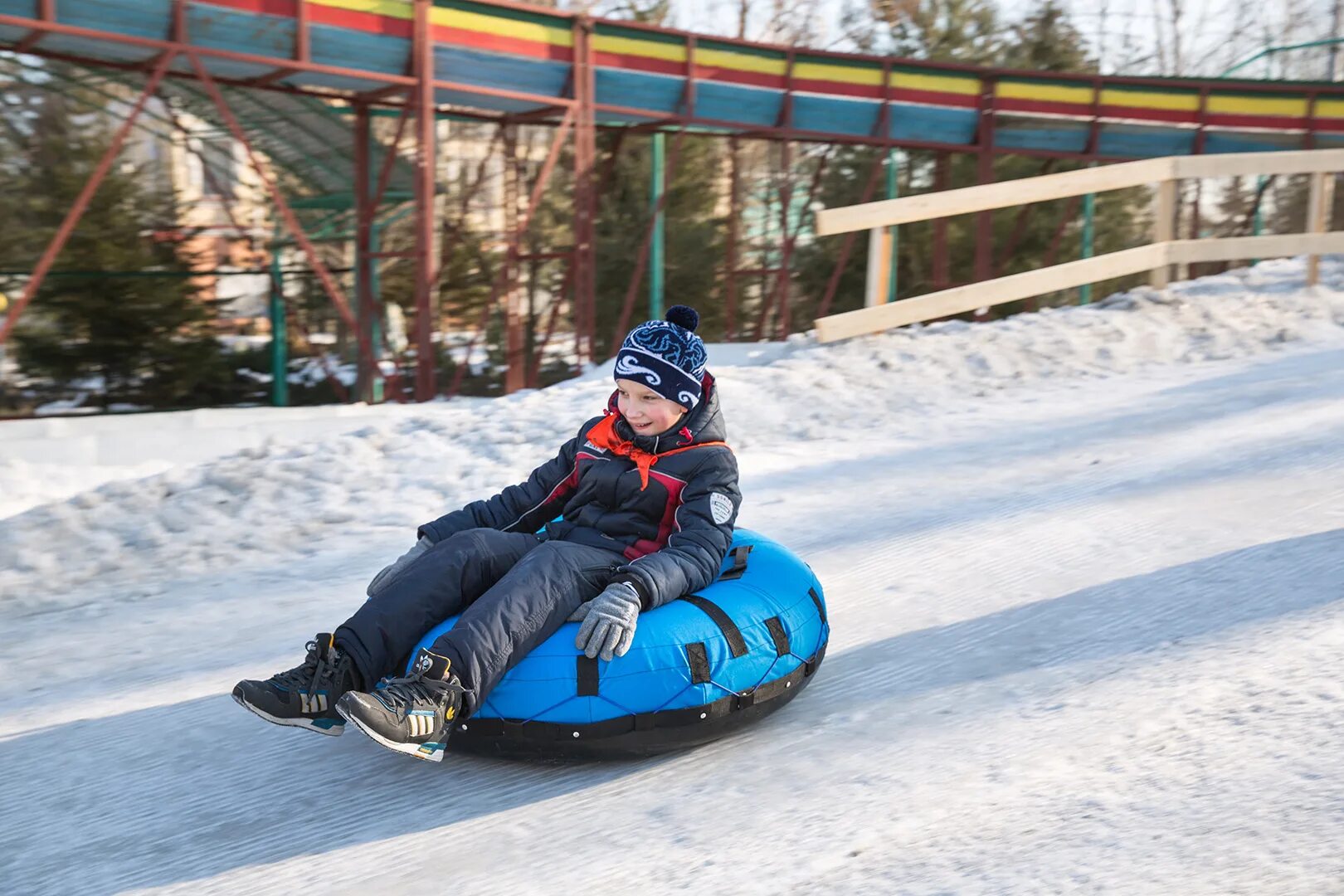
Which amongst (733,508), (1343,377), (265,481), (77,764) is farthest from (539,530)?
(1343,377)

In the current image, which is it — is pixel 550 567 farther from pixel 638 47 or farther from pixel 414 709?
pixel 638 47

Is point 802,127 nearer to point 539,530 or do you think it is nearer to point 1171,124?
point 1171,124

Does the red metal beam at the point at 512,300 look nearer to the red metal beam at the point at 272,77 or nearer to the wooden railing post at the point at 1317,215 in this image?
the red metal beam at the point at 272,77

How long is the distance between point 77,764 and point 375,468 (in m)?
2.85

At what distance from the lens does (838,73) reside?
12656mm

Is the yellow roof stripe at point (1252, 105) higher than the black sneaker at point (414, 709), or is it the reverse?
the yellow roof stripe at point (1252, 105)

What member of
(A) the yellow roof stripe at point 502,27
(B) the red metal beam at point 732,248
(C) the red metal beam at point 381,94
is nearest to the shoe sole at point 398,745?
(A) the yellow roof stripe at point 502,27

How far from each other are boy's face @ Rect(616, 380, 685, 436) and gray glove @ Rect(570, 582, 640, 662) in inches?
21.0

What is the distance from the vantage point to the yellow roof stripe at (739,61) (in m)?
11.7

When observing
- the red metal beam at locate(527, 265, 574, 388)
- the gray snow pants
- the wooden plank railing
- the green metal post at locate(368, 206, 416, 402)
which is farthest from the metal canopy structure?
the gray snow pants

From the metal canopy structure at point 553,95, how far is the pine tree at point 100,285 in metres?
1.05

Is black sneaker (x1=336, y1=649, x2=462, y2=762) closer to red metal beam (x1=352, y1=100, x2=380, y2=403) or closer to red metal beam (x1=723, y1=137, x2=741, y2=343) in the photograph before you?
red metal beam (x1=352, y1=100, x2=380, y2=403)

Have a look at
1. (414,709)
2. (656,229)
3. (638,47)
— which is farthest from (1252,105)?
(414,709)

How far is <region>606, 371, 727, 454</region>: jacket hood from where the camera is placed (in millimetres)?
3188
